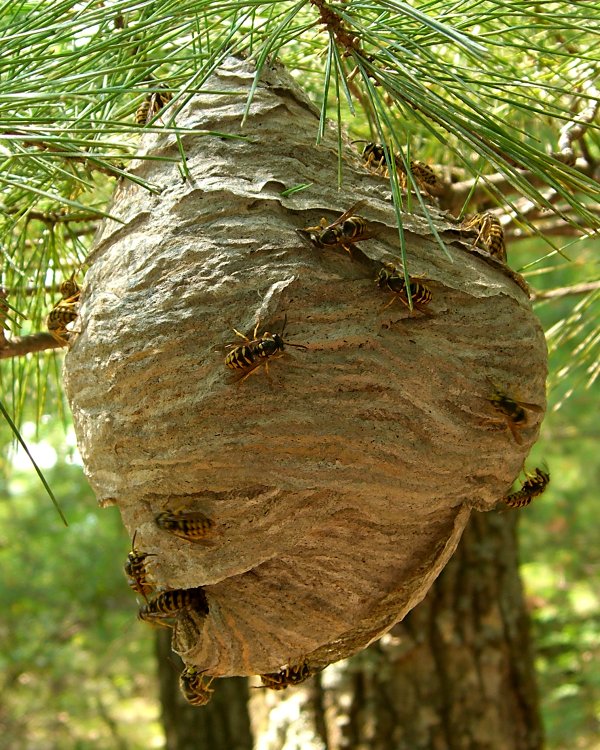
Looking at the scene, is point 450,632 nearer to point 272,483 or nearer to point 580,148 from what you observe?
point 580,148

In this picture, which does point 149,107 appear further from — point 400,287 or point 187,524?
point 187,524

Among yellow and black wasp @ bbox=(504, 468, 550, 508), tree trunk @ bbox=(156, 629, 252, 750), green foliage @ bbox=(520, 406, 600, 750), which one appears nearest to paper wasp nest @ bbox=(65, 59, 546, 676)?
yellow and black wasp @ bbox=(504, 468, 550, 508)

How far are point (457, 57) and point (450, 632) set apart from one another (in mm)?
2308

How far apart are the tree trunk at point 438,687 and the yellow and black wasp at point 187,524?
7.43 feet

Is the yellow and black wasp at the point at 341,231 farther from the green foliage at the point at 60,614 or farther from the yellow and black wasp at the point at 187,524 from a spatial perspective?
the green foliage at the point at 60,614

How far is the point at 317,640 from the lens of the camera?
1.75 metres

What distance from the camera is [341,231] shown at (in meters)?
1.60

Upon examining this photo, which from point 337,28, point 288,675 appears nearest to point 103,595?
point 288,675

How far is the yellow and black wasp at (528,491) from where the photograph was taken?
71.6 inches

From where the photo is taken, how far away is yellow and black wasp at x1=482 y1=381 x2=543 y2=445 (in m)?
1.60

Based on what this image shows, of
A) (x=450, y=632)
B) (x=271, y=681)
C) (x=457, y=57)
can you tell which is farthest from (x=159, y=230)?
(x=450, y=632)

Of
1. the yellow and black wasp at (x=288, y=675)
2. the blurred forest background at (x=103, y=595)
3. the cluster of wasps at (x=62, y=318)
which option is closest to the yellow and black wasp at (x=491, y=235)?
the cluster of wasps at (x=62, y=318)

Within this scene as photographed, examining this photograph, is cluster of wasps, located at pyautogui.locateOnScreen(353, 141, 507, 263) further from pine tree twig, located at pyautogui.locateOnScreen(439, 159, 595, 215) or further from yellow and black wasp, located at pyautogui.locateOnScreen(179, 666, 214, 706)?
yellow and black wasp, located at pyautogui.locateOnScreen(179, 666, 214, 706)

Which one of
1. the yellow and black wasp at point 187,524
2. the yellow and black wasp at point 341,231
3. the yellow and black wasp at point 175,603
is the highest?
the yellow and black wasp at point 341,231
